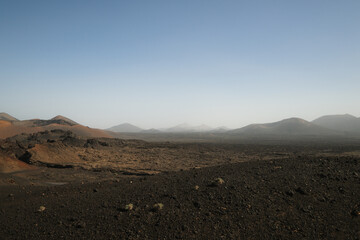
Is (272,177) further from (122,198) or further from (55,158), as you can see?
(55,158)

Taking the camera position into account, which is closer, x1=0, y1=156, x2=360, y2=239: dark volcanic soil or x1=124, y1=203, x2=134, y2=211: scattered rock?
x1=0, y1=156, x2=360, y2=239: dark volcanic soil

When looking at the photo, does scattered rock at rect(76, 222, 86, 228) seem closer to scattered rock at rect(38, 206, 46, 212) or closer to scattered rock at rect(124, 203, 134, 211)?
scattered rock at rect(124, 203, 134, 211)

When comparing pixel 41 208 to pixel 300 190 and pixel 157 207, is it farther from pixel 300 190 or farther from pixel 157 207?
pixel 300 190

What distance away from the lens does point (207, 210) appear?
21.3 feet

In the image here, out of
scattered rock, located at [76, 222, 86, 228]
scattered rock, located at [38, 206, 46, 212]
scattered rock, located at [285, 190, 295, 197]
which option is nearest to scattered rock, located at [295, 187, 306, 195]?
scattered rock, located at [285, 190, 295, 197]

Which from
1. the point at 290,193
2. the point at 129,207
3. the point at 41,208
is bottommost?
the point at 41,208

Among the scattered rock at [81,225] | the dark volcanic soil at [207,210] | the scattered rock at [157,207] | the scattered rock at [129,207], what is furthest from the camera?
the scattered rock at [129,207]

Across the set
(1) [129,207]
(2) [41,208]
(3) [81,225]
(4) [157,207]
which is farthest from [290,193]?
(2) [41,208]

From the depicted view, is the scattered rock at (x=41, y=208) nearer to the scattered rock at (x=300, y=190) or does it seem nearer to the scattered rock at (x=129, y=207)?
the scattered rock at (x=129, y=207)

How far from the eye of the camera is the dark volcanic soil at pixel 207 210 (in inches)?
Answer: 219

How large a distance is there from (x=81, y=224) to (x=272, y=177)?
24.0 feet

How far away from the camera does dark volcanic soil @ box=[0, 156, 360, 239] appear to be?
18.3ft

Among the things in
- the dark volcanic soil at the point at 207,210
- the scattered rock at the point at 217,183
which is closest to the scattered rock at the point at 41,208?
the dark volcanic soil at the point at 207,210

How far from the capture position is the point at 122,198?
7863mm
